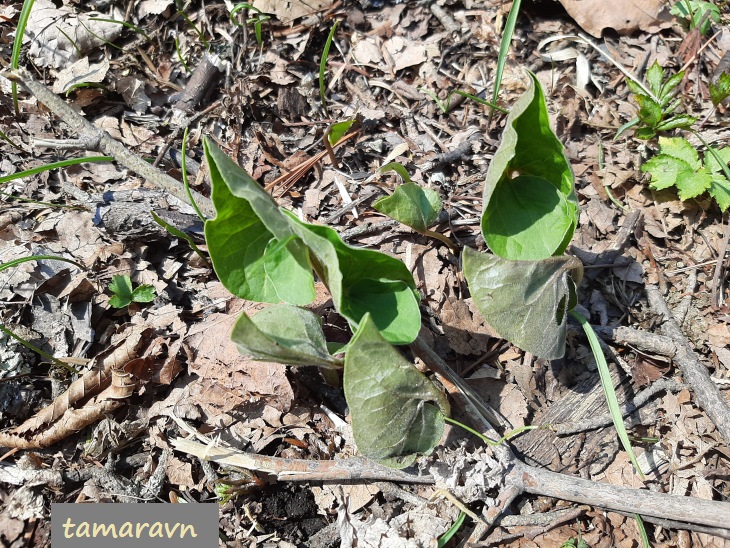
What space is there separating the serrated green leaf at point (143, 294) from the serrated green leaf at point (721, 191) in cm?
240

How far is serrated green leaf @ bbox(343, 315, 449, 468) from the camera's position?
1547mm

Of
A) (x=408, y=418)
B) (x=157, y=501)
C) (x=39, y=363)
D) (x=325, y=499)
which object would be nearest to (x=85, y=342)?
(x=39, y=363)

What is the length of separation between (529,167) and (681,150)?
942mm

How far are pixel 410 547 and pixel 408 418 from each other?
50 cm

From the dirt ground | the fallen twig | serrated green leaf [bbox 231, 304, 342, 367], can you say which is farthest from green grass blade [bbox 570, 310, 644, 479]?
A: the fallen twig

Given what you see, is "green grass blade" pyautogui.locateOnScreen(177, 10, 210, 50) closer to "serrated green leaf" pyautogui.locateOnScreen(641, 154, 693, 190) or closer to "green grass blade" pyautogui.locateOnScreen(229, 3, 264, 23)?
"green grass blade" pyautogui.locateOnScreen(229, 3, 264, 23)

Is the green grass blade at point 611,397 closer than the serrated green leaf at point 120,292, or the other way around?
the green grass blade at point 611,397

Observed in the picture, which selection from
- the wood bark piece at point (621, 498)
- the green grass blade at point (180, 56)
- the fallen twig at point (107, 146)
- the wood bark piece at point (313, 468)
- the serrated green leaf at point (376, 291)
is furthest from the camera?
the green grass blade at point (180, 56)

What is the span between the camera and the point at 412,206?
6.81 ft

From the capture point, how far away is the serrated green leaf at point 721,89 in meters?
2.45

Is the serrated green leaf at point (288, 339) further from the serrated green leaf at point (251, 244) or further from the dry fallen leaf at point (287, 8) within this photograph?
the dry fallen leaf at point (287, 8)

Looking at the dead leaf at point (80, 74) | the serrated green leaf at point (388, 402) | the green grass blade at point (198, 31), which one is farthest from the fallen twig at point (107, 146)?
the serrated green leaf at point (388, 402)

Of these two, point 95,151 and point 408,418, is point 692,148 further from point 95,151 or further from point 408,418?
point 95,151

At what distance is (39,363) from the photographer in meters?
2.20
